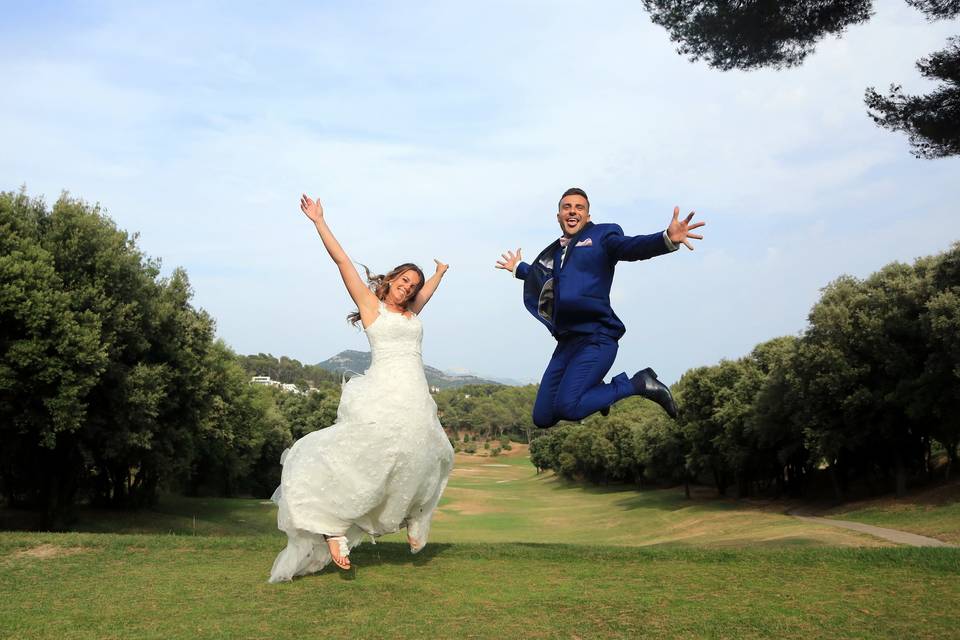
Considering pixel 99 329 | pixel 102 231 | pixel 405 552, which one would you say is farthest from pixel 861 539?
pixel 102 231

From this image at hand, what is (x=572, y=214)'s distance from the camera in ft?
31.3

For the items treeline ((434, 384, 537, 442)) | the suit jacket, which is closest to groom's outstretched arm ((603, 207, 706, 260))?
the suit jacket

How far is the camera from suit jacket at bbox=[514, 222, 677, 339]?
9047mm

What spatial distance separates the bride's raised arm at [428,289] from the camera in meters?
9.02

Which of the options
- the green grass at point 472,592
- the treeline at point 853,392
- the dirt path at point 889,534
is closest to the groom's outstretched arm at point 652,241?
the green grass at point 472,592

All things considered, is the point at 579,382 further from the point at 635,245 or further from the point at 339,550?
the point at 339,550

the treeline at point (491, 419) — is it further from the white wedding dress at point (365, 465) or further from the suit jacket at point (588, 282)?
the white wedding dress at point (365, 465)

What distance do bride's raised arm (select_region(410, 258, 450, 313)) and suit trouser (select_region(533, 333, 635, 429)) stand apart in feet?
5.71

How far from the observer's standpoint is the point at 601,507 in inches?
2621

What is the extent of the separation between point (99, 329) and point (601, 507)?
51262 millimetres

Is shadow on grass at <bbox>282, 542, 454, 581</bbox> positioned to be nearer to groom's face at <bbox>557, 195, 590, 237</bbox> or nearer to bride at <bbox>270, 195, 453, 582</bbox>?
bride at <bbox>270, 195, 453, 582</bbox>

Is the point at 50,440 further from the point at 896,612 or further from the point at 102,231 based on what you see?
the point at 896,612

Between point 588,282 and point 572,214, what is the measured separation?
3.37ft

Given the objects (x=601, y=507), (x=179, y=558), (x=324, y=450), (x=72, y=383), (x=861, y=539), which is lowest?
(x=601, y=507)
